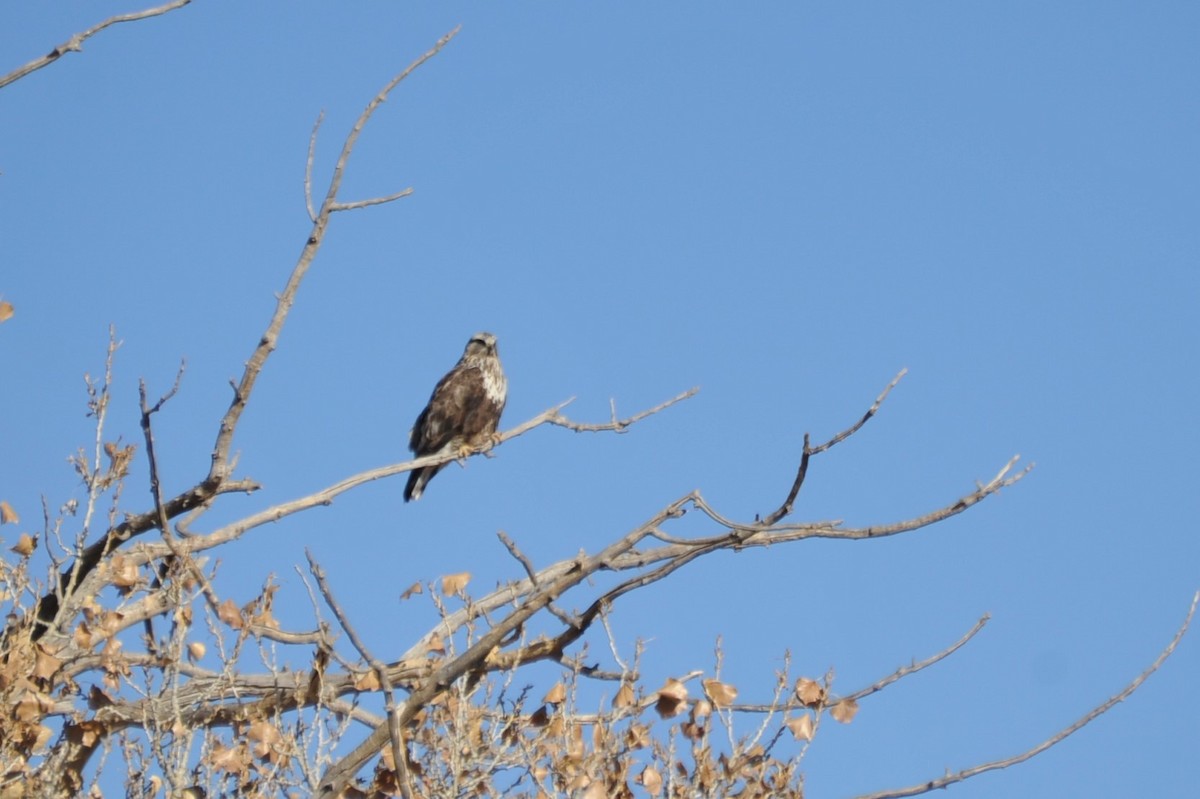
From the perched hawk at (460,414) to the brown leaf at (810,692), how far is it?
660 centimetres

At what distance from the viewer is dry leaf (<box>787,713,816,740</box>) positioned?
170 inches

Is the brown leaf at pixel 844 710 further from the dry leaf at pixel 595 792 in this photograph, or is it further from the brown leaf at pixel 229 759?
the brown leaf at pixel 229 759

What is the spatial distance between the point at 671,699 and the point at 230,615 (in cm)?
159

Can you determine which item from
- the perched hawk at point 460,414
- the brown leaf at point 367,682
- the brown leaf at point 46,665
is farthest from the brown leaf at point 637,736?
the perched hawk at point 460,414

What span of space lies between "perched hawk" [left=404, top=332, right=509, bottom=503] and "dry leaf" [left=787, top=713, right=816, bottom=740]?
661 centimetres

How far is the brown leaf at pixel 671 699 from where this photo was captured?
14.2 ft

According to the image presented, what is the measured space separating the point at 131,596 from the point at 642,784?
2.08 meters

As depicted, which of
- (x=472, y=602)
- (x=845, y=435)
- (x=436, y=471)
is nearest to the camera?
(x=845, y=435)

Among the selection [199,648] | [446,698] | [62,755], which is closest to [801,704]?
[446,698]

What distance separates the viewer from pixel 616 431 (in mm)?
6566

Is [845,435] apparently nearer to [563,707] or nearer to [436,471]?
[563,707]

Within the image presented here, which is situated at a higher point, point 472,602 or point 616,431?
point 616,431

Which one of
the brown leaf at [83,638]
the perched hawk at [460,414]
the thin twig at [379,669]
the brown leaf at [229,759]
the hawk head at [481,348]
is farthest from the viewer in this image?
the hawk head at [481,348]

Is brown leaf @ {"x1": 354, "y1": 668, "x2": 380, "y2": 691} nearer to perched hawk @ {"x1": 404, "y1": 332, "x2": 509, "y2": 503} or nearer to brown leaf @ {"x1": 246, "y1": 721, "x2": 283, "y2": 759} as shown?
brown leaf @ {"x1": 246, "y1": 721, "x2": 283, "y2": 759}
